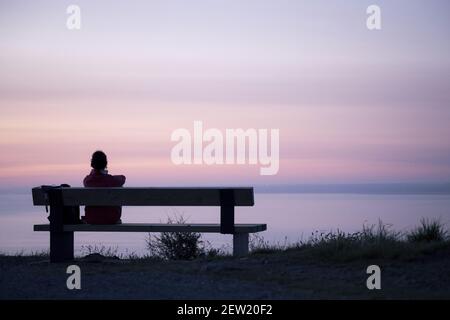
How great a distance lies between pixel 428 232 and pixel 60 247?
17.4 feet

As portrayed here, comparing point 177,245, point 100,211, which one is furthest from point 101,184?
point 177,245

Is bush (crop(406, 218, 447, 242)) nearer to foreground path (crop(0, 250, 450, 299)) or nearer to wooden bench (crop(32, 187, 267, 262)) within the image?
foreground path (crop(0, 250, 450, 299))

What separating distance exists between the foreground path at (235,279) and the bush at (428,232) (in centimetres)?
188

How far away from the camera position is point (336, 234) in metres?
12.3

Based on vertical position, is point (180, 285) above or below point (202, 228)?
below

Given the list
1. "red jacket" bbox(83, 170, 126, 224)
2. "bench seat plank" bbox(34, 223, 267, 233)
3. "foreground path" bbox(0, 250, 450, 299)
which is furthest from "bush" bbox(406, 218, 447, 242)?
"red jacket" bbox(83, 170, 126, 224)

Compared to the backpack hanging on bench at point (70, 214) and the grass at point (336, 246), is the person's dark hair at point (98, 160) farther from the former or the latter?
the grass at point (336, 246)

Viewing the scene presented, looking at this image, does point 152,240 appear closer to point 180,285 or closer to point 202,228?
point 202,228

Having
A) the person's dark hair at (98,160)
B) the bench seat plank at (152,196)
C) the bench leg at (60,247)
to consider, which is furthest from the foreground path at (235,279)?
the person's dark hair at (98,160)

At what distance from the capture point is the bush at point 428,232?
12.1 meters
